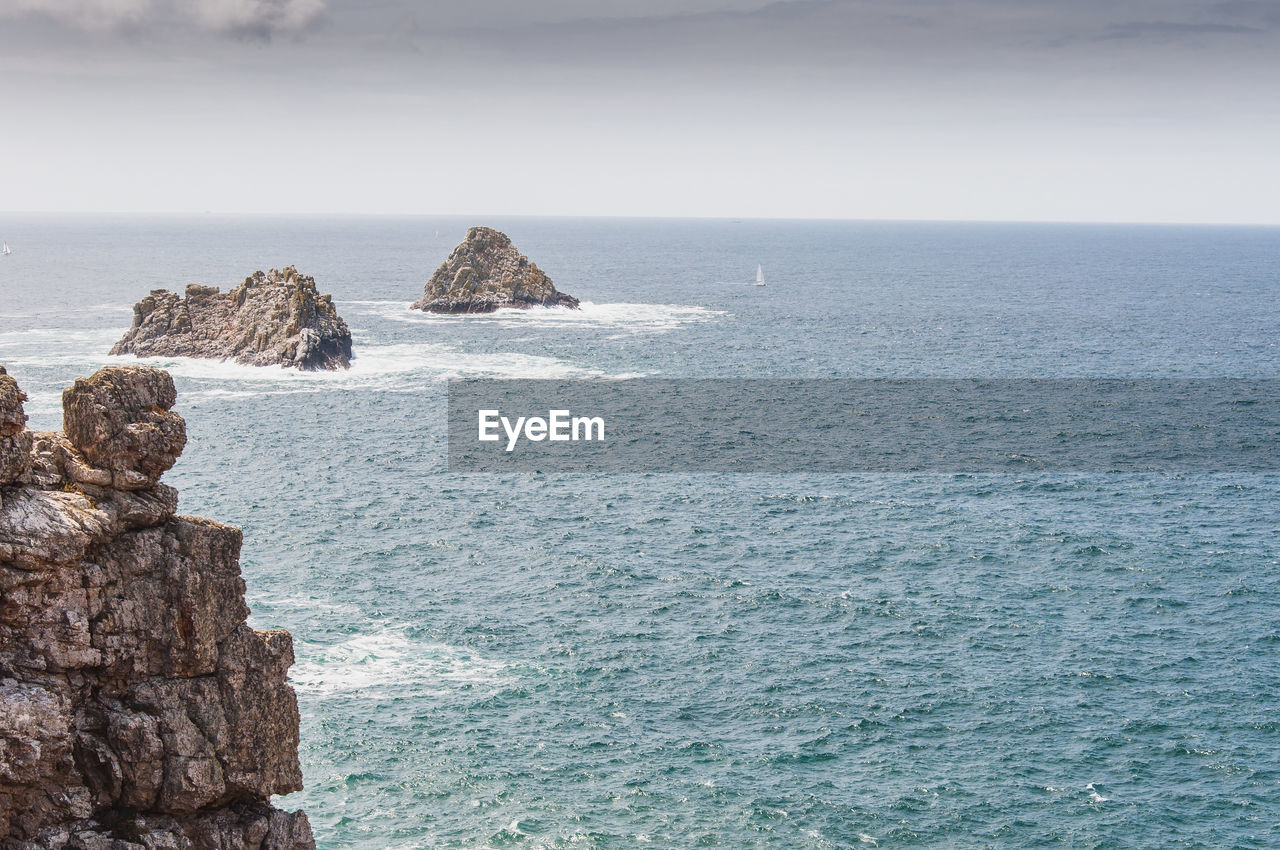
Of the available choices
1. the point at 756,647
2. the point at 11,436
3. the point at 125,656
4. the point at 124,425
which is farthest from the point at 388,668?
the point at 11,436

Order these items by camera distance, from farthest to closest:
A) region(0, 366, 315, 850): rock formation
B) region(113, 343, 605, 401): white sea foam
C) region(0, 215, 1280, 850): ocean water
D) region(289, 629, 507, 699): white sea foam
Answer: region(113, 343, 605, 401): white sea foam
region(289, 629, 507, 699): white sea foam
region(0, 215, 1280, 850): ocean water
region(0, 366, 315, 850): rock formation

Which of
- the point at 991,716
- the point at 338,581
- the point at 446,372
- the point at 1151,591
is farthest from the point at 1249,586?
the point at 446,372

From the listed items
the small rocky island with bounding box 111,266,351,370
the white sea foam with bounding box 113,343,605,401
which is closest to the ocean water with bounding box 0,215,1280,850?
the white sea foam with bounding box 113,343,605,401

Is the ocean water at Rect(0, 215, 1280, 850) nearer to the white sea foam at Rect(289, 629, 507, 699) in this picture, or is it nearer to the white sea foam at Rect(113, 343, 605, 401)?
the white sea foam at Rect(289, 629, 507, 699)

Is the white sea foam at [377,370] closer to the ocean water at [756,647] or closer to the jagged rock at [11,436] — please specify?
the ocean water at [756,647]

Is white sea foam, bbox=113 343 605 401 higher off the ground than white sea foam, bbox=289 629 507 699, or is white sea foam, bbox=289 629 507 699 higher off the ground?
white sea foam, bbox=113 343 605 401
